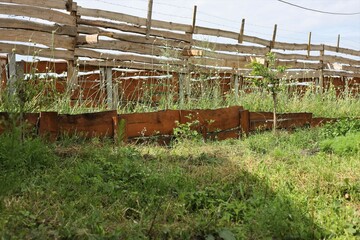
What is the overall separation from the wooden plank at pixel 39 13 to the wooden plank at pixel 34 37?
0.95 ft

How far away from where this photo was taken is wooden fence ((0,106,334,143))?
3.89 m

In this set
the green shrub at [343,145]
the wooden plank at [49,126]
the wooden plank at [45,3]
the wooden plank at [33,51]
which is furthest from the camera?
the wooden plank at [45,3]

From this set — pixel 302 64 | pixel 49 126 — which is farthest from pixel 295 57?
pixel 49 126

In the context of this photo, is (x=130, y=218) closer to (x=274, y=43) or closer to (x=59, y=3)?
(x=59, y=3)

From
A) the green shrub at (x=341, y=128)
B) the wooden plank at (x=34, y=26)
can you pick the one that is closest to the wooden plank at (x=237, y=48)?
the wooden plank at (x=34, y=26)

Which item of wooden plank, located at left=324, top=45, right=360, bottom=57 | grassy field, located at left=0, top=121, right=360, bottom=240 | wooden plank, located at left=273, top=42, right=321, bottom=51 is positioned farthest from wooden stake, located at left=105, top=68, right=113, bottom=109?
wooden plank, located at left=324, top=45, right=360, bottom=57

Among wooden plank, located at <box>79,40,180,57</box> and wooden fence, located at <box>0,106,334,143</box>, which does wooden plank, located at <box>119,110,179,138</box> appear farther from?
wooden plank, located at <box>79,40,180,57</box>

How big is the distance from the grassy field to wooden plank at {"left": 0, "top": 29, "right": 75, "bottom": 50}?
3.69m

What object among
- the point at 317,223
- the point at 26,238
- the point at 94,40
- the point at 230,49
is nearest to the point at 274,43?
the point at 230,49

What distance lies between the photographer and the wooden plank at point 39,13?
6.86m

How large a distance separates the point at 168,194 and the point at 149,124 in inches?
81.3

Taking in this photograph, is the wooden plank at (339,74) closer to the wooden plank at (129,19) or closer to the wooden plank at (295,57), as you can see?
the wooden plank at (295,57)

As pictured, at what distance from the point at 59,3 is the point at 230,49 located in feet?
18.3

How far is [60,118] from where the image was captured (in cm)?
404
